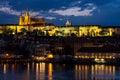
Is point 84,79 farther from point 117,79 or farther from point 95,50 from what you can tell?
point 95,50

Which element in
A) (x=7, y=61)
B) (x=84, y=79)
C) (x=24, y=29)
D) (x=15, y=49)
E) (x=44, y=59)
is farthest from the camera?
(x=24, y=29)

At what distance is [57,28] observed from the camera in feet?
236

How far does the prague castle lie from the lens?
68.6m

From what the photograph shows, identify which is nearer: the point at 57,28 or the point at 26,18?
the point at 57,28

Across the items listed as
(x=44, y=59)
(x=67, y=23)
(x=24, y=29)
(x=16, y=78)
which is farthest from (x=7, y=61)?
(x=67, y=23)

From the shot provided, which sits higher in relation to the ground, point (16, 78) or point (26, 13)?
point (26, 13)

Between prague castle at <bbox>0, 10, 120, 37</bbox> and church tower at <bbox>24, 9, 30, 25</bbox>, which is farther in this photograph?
church tower at <bbox>24, 9, 30, 25</bbox>

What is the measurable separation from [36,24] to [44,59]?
37.2 metres

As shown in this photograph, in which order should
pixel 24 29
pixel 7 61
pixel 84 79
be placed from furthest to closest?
pixel 24 29, pixel 7 61, pixel 84 79

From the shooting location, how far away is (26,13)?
74688 mm

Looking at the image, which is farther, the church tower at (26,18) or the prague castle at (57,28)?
the church tower at (26,18)

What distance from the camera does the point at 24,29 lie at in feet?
237

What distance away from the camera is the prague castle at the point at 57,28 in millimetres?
68625

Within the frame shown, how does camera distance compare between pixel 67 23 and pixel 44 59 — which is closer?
pixel 44 59
